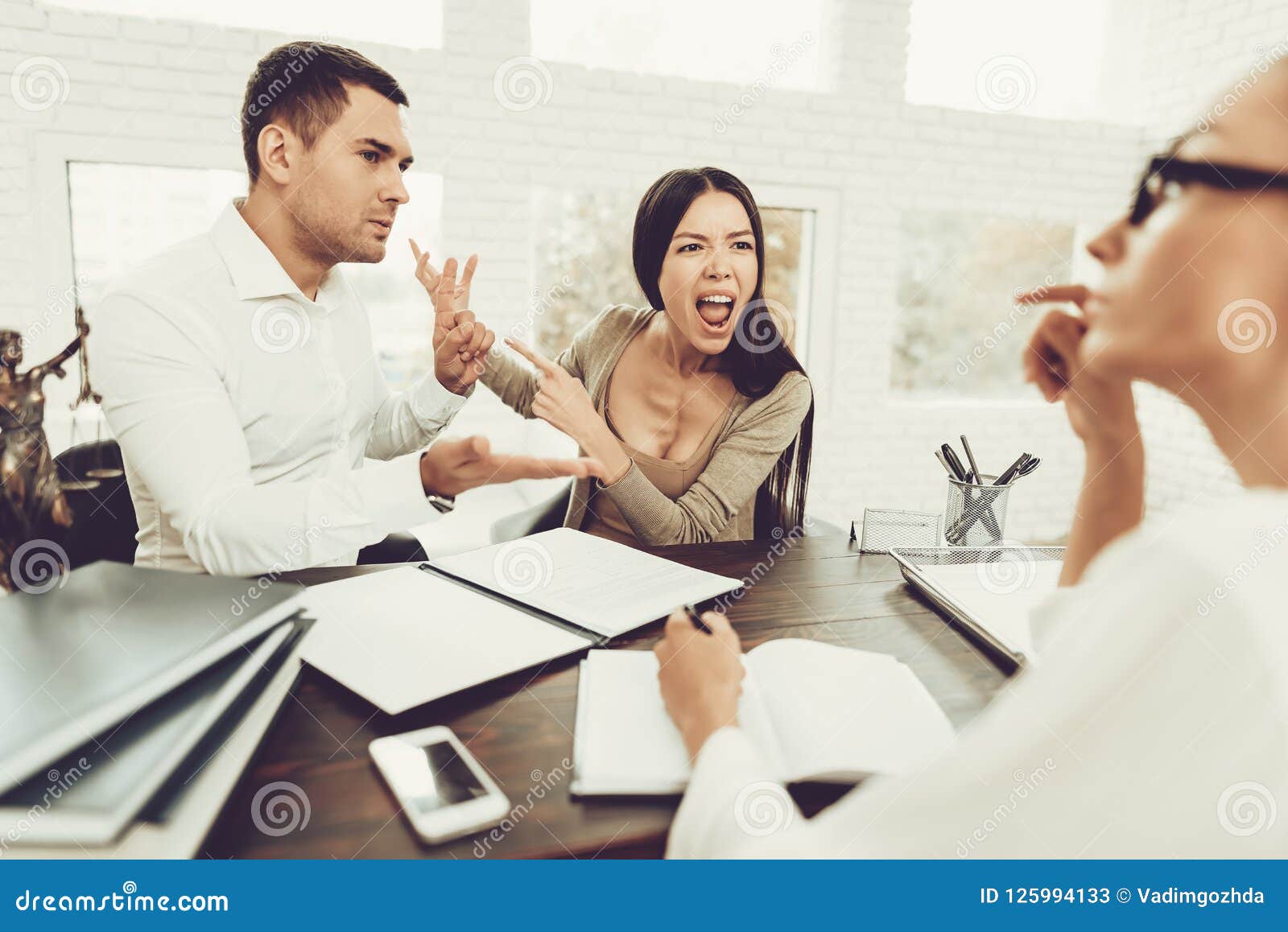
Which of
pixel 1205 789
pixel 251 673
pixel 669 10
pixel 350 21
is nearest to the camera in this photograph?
pixel 1205 789

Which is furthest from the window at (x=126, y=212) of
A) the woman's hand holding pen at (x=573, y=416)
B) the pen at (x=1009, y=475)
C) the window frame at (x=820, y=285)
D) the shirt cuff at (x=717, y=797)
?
the shirt cuff at (x=717, y=797)

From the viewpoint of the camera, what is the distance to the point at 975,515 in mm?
1462

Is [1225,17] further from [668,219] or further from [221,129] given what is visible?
[221,129]

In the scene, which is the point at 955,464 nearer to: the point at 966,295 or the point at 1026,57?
the point at 966,295

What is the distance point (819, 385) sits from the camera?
4.30 meters

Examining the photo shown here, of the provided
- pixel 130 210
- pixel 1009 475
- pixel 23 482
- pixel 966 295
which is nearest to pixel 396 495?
pixel 23 482

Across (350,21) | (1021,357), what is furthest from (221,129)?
(1021,357)

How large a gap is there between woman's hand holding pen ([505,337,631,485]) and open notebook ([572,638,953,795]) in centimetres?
85

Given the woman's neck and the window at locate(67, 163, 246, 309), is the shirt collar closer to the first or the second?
the woman's neck

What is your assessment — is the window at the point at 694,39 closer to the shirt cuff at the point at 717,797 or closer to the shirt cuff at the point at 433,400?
the shirt cuff at the point at 433,400

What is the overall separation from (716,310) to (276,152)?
1045mm

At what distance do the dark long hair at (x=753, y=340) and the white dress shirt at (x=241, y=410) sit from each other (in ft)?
2.23

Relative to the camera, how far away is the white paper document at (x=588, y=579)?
106 centimetres

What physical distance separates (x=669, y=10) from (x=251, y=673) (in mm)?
4045
